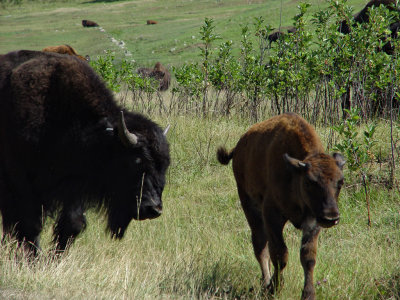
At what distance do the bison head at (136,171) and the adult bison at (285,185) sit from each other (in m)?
0.88

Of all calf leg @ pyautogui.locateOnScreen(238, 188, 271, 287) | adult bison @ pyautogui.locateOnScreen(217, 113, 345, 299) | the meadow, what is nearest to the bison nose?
adult bison @ pyautogui.locateOnScreen(217, 113, 345, 299)

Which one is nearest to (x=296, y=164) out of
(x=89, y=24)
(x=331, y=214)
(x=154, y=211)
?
(x=331, y=214)

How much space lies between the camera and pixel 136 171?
565cm

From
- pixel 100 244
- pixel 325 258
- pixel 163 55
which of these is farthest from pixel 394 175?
pixel 163 55

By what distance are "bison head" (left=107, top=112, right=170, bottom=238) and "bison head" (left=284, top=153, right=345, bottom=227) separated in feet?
5.07

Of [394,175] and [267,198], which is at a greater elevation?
[267,198]

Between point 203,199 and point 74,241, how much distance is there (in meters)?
2.58

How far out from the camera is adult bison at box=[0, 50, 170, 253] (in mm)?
5664

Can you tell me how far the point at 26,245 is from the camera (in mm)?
5703

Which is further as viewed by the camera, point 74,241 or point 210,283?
point 74,241

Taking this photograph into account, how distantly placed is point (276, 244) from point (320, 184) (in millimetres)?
764

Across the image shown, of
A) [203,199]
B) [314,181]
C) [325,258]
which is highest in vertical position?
[314,181]

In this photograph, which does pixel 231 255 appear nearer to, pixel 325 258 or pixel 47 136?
pixel 325 258

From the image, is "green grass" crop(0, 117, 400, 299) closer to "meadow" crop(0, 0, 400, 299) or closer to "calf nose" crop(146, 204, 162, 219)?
"meadow" crop(0, 0, 400, 299)
